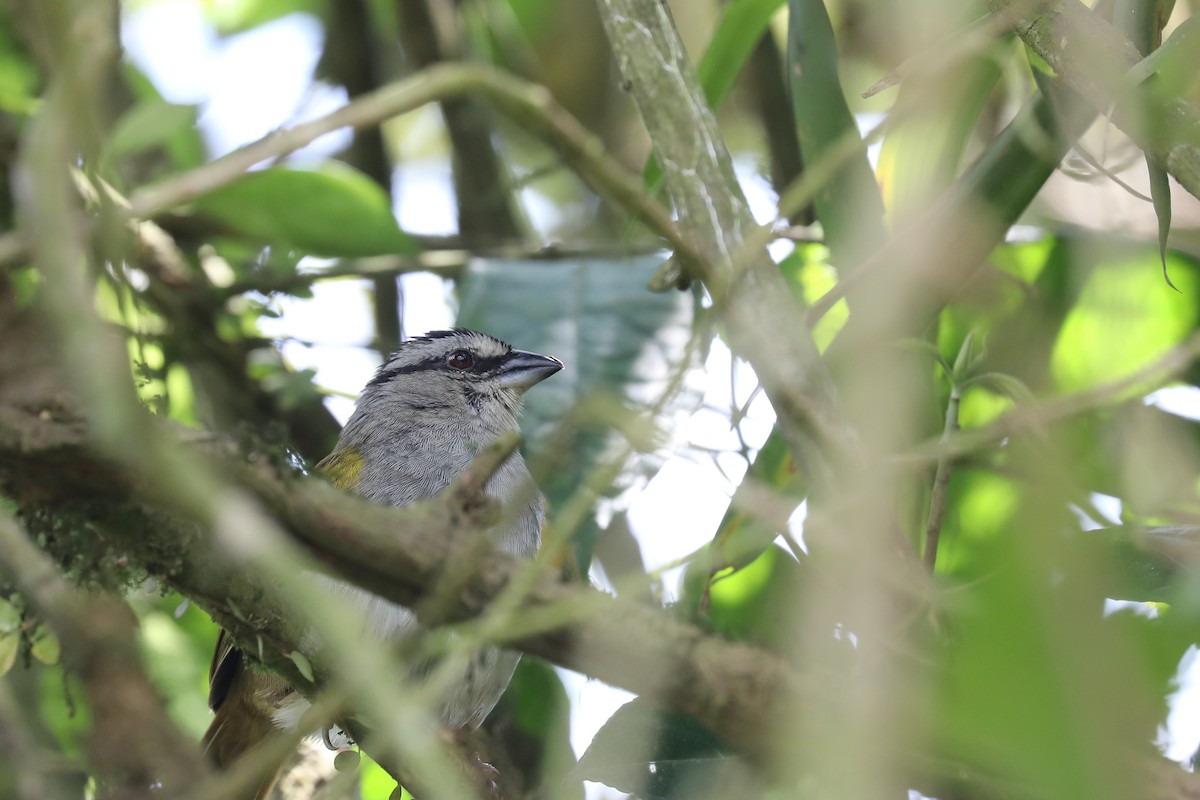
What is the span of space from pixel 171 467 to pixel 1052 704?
92cm

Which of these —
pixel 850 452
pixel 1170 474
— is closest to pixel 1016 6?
pixel 850 452

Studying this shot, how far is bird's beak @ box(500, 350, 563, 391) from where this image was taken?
14.1ft

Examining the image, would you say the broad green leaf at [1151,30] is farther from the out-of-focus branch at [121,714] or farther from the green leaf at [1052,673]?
the out-of-focus branch at [121,714]

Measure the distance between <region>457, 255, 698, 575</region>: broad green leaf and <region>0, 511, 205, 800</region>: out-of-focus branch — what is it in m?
1.92

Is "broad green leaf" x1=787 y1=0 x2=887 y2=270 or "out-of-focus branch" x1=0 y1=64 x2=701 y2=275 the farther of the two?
"broad green leaf" x1=787 y1=0 x2=887 y2=270

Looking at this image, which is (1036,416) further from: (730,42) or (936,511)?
(730,42)

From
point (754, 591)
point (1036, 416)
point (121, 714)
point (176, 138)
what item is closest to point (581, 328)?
point (754, 591)

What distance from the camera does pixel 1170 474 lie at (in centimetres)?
269

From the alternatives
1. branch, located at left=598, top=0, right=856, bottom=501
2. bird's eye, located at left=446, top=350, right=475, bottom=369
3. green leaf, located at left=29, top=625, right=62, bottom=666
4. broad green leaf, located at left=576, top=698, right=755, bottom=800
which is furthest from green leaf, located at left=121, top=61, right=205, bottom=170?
broad green leaf, located at left=576, top=698, right=755, bottom=800

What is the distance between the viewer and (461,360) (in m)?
4.88

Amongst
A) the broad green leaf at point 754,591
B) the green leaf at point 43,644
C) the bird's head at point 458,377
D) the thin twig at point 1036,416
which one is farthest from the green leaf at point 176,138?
the thin twig at point 1036,416

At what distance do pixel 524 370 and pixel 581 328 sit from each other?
0.91 m

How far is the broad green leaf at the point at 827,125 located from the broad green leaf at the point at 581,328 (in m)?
0.55

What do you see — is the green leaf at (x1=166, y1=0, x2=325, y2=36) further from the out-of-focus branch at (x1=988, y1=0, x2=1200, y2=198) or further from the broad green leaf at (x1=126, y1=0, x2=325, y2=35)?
the out-of-focus branch at (x1=988, y1=0, x2=1200, y2=198)
